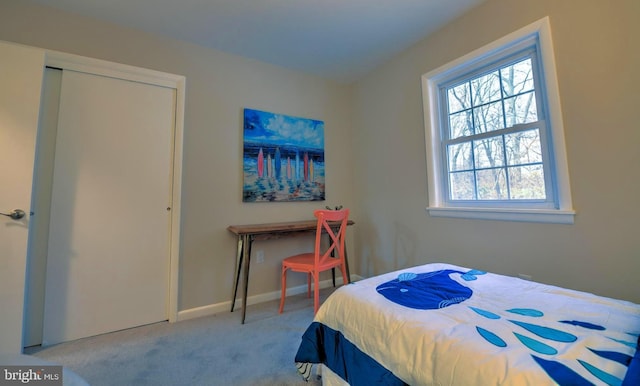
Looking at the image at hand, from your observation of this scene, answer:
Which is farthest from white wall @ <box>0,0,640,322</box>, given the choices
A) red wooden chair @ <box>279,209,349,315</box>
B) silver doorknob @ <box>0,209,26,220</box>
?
silver doorknob @ <box>0,209,26,220</box>

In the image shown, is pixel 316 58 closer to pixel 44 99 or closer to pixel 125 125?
pixel 125 125

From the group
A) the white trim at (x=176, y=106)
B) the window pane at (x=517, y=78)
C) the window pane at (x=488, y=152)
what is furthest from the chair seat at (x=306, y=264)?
the window pane at (x=517, y=78)

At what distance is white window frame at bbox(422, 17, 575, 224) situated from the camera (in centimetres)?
155

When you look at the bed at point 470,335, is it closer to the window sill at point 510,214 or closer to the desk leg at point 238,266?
the window sill at point 510,214

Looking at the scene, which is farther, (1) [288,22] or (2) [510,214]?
(1) [288,22]

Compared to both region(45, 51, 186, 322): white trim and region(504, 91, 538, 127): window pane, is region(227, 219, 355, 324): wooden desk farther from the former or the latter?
region(504, 91, 538, 127): window pane

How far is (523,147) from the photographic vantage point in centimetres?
178

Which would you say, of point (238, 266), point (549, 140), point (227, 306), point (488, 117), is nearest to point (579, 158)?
point (549, 140)

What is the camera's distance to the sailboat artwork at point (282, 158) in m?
2.53

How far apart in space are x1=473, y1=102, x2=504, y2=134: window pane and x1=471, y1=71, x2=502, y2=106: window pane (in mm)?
52

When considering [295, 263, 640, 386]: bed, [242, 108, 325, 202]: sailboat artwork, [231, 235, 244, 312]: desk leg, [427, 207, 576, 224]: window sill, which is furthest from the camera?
[242, 108, 325, 202]: sailboat artwork

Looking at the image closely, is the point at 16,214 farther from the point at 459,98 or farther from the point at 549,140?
the point at 549,140

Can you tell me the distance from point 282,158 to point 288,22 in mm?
1210

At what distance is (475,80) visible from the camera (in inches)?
82.7
